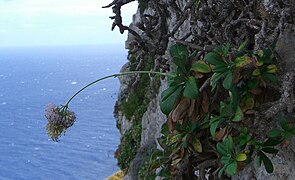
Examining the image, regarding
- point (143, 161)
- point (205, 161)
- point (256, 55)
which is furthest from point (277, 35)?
point (143, 161)

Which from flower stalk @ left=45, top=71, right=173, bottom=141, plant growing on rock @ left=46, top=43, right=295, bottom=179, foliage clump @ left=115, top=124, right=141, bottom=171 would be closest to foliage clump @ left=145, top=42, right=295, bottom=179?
plant growing on rock @ left=46, top=43, right=295, bottom=179

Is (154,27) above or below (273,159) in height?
above

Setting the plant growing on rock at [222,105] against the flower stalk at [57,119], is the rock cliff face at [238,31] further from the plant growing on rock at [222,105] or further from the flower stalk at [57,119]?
the flower stalk at [57,119]

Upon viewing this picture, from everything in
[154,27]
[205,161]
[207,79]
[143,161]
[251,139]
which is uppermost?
[154,27]

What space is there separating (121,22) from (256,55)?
70 cm

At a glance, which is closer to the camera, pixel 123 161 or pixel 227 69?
pixel 227 69

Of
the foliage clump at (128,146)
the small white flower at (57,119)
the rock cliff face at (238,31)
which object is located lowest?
the foliage clump at (128,146)

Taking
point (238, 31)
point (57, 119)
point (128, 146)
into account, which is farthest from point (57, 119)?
point (128, 146)

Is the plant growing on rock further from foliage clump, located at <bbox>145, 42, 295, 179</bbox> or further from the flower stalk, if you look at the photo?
the flower stalk

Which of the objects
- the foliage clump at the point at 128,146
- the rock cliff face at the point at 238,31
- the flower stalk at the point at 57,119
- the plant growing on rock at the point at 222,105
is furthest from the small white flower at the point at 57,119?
the foliage clump at the point at 128,146

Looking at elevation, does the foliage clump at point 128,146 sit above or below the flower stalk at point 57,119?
below

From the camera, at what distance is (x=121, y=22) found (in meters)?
1.58

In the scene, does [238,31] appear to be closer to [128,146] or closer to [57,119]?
[57,119]

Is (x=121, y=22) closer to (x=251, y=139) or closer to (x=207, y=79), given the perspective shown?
(x=207, y=79)
